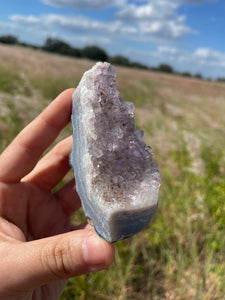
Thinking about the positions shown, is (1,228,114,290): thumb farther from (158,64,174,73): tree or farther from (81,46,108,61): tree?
(158,64,174,73): tree

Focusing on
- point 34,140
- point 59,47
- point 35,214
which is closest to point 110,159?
point 34,140

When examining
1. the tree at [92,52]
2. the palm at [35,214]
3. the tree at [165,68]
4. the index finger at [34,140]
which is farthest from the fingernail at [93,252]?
the tree at [165,68]

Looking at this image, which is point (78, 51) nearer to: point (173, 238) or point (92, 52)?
point (92, 52)

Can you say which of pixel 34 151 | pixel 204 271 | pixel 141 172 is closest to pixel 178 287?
pixel 204 271

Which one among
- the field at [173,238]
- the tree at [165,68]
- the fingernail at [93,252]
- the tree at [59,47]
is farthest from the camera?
A: the tree at [165,68]

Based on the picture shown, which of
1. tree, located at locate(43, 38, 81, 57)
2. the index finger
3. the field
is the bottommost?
the field

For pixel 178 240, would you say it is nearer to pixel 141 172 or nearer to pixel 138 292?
pixel 138 292

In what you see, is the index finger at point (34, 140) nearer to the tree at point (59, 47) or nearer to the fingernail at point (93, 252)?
the fingernail at point (93, 252)

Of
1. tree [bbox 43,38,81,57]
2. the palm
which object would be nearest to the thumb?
the palm
